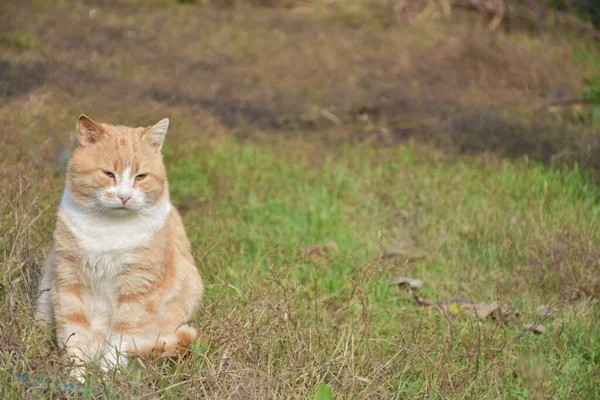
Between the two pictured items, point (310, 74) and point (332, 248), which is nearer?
point (332, 248)

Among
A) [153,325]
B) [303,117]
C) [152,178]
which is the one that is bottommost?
[303,117]

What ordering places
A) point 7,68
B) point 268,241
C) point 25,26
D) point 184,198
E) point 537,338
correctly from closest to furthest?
point 537,338, point 268,241, point 184,198, point 7,68, point 25,26

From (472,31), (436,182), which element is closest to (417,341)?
(436,182)

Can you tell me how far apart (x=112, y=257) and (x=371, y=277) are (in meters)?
0.97

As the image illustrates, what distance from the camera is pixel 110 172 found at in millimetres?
2768

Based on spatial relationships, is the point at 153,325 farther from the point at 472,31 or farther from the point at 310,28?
the point at 310,28

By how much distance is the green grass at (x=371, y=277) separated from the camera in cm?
263

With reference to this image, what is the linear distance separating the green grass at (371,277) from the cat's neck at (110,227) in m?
0.38

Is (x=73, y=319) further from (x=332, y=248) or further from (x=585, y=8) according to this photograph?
(x=585, y=8)

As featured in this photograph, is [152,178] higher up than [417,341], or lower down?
higher up

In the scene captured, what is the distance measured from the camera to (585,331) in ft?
11.4

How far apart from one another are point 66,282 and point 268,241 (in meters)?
1.66

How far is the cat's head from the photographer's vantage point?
273 centimetres

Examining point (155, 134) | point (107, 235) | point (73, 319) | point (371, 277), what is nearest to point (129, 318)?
point (73, 319)
